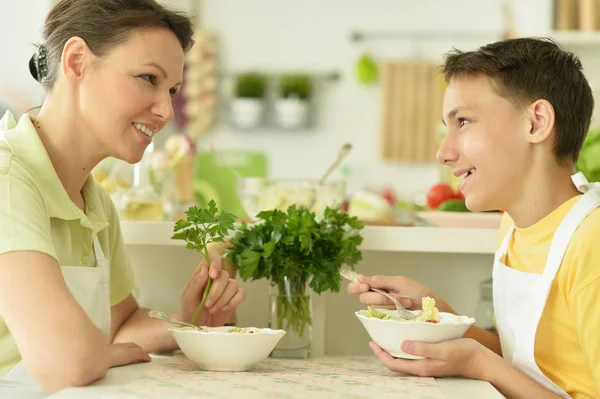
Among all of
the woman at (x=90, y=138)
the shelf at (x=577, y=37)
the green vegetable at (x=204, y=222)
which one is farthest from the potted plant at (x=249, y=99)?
the green vegetable at (x=204, y=222)

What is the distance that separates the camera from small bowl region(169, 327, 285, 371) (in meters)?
1.34

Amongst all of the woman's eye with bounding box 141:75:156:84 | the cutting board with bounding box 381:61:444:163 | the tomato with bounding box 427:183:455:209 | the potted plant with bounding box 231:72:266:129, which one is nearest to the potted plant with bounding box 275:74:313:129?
the potted plant with bounding box 231:72:266:129

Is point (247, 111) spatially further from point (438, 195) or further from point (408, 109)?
point (438, 195)

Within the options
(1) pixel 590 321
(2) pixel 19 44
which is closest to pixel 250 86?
(2) pixel 19 44

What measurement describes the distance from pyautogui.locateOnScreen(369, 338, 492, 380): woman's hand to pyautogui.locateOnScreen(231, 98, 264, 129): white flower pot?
3.59 m

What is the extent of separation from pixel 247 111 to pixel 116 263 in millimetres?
3226

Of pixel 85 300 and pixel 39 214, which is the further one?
pixel 85 300

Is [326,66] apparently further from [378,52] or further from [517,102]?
[517,102]

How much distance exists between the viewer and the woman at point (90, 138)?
139 cm

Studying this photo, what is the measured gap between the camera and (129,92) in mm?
1444

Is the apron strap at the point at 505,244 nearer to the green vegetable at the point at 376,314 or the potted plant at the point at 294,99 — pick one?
the green vegetable at the point at 376,314

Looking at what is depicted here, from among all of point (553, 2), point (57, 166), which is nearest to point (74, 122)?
point (57, 166)

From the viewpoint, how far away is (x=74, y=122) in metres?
1.47

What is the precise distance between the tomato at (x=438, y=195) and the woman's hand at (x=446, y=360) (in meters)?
0.80
